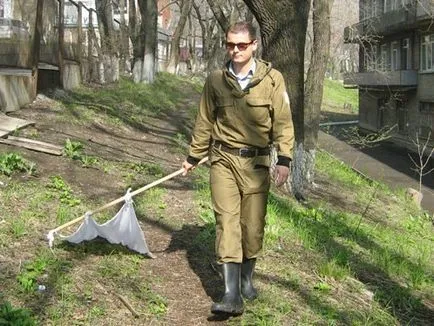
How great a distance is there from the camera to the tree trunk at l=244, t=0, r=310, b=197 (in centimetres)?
860

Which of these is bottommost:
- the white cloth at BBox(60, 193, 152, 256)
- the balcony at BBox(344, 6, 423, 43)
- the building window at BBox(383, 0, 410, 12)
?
the white cloth at BBox(60, 193, 152, 256)

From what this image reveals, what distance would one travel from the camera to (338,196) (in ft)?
44.0

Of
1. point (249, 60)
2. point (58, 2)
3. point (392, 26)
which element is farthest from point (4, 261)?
point (392, 26)

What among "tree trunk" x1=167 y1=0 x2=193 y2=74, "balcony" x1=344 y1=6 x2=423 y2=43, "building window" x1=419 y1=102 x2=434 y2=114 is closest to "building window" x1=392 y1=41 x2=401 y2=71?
"balcony" x1=344 y1=6 x2=423 y2=43

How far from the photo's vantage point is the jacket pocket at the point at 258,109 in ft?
14.4

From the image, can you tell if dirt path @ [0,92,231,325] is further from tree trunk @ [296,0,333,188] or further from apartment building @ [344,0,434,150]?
apartment building @ [344,0,434,150]

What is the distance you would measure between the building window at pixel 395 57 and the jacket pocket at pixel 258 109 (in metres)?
34.7

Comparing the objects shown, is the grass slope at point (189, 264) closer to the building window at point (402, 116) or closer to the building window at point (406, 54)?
the building window at point (402, 116)

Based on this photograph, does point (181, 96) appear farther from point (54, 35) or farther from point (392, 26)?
point (392, 26)

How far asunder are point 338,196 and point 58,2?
25.9ft

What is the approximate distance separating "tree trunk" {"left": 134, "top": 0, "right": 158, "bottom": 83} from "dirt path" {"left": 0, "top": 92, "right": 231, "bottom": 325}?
9621 millimetres

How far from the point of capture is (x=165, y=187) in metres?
8.07

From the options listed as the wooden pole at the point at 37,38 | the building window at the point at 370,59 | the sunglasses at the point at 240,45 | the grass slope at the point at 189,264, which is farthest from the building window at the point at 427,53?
the sunglasses at the point at 240,45

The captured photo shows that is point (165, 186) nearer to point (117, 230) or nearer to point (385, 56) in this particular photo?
point (117, 230)
